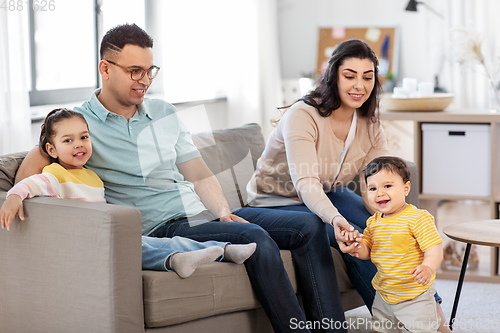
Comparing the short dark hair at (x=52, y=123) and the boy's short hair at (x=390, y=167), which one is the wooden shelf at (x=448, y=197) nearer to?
the boy's short hair at (x=390, y=167)

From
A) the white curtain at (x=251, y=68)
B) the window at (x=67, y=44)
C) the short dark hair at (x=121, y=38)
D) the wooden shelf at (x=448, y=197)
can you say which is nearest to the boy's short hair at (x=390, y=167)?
the short dark hair at (x=121, y=38)

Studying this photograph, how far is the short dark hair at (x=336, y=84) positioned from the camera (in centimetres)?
202

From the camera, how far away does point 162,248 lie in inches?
67.3

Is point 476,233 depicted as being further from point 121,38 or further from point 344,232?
point 121,38

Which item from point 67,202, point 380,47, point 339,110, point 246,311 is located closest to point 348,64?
point 339,110

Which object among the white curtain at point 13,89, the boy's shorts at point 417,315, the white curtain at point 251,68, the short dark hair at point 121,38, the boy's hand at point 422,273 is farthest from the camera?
the white curtain at point 251,68

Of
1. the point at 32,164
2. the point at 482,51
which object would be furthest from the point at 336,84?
the point at 482,51

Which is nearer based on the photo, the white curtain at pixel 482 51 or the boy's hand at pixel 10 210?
the boy's hand at pixel 10 210

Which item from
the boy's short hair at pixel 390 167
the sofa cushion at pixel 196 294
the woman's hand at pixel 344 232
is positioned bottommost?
the sofa cushion at pixel 196 294

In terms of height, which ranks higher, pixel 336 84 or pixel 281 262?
pixel 336 84

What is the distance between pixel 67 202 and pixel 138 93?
46cm

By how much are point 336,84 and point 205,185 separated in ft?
1.92

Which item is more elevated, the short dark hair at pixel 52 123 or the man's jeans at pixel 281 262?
the short dark hair at pixel 52 123

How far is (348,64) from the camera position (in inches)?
79.5
